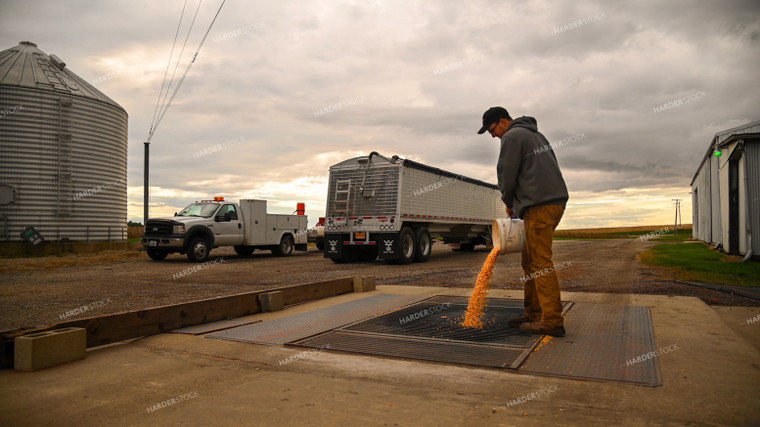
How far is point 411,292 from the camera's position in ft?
26.6

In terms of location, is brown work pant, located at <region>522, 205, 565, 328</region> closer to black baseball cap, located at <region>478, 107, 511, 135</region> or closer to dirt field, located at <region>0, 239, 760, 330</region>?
black baseball cap, located at <region>478, 107, 511, 135</region>

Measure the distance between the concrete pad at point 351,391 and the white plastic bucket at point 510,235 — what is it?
5.61ft

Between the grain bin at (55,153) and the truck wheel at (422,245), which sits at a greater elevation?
the grain bin at (55,153)

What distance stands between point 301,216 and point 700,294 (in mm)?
17380

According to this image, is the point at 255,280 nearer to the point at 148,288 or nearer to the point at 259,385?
the point at 148,288

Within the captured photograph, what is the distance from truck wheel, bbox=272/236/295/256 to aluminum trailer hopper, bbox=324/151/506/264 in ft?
15.3

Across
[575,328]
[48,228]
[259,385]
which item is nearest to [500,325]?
[575,328]

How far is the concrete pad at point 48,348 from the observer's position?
3738 millimetres

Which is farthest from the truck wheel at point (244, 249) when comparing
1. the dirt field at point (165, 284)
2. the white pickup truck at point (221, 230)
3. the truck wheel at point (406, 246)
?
the truck wheel at point (406, 246)

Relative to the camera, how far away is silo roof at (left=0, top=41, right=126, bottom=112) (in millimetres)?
22781

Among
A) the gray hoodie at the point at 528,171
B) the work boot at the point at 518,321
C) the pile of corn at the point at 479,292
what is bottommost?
the work boot at the point at 518,321

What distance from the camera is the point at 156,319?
16.3 feet

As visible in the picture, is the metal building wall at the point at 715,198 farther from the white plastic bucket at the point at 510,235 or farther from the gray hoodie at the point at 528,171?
the gray hoodie at the point at 528,171

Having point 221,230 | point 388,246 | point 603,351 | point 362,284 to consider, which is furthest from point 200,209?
point 603,351
